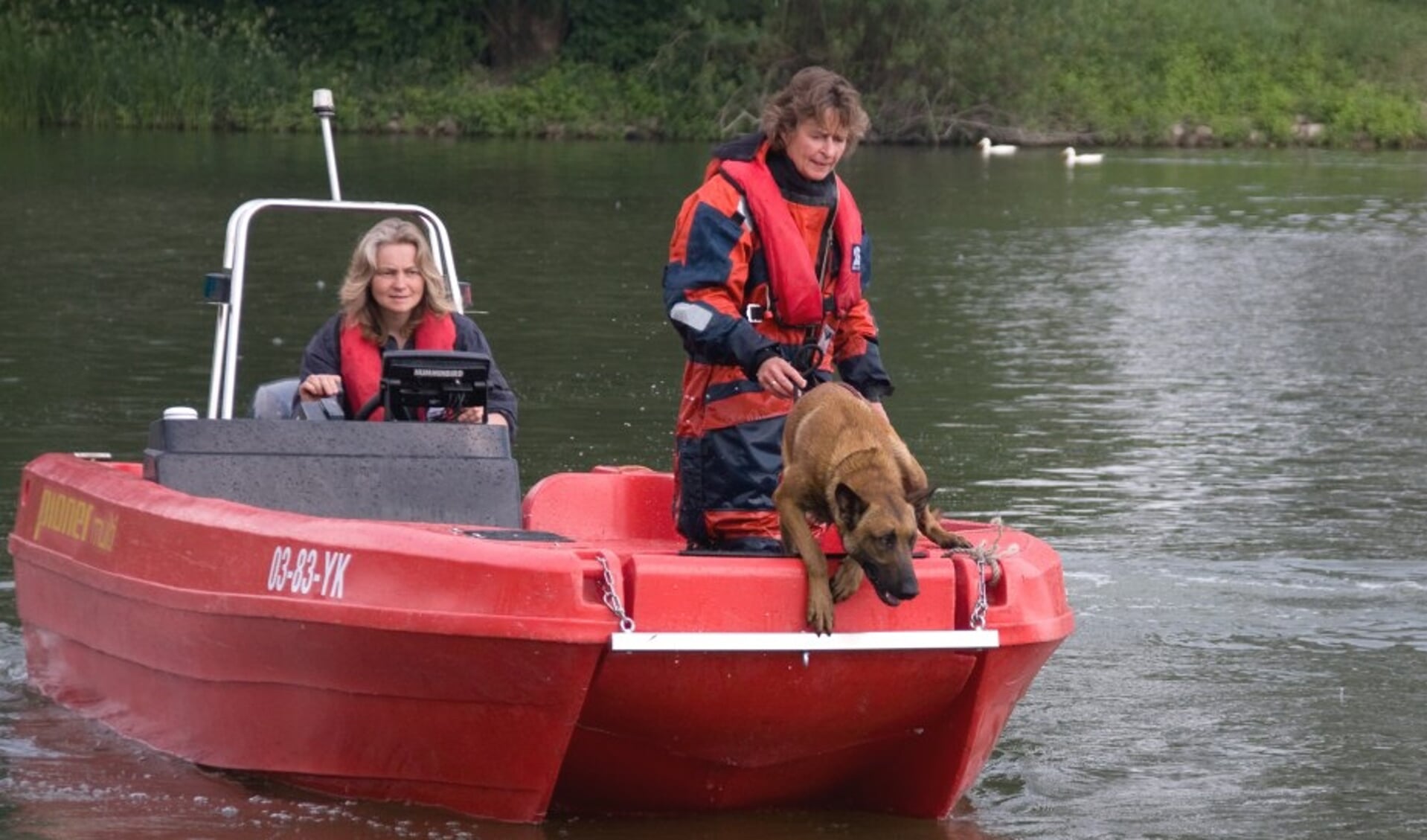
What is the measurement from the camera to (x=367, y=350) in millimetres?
7516

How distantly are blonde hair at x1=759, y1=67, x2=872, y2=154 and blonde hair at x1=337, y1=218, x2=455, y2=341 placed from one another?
1.35 meters

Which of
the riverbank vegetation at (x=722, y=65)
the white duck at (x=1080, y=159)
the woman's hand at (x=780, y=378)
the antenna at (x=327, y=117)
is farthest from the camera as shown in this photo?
the riverbank vegetation at (x=722, y=65)

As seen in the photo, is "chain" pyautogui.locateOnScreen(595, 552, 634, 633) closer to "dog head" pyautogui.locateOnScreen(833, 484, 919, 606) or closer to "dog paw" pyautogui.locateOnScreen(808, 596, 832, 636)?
"dog paw" pyautogui.locateOnScreen(808, 596, 832, 636)

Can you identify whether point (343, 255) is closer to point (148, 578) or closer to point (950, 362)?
point (950, 362)

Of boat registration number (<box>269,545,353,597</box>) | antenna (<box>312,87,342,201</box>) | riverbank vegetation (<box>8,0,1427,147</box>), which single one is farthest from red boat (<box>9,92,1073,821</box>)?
riverbank vegetation (<box>8,0,1427,147</box>)

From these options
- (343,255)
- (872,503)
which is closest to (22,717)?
(872,503)

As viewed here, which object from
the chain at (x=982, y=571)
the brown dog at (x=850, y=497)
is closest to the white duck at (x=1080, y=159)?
the chain at (x=982, y=571)

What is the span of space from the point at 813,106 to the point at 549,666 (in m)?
1.53

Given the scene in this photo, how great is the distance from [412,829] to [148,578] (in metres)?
1.06

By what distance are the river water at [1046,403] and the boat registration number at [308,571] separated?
64 cm

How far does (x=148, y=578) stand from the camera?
22.5ft

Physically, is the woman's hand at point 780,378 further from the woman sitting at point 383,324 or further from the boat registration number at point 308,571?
the woman sitting at point 383,324

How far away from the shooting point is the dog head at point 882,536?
5777mm

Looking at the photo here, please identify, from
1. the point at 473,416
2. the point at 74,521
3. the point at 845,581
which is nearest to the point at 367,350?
the point at 473,416
